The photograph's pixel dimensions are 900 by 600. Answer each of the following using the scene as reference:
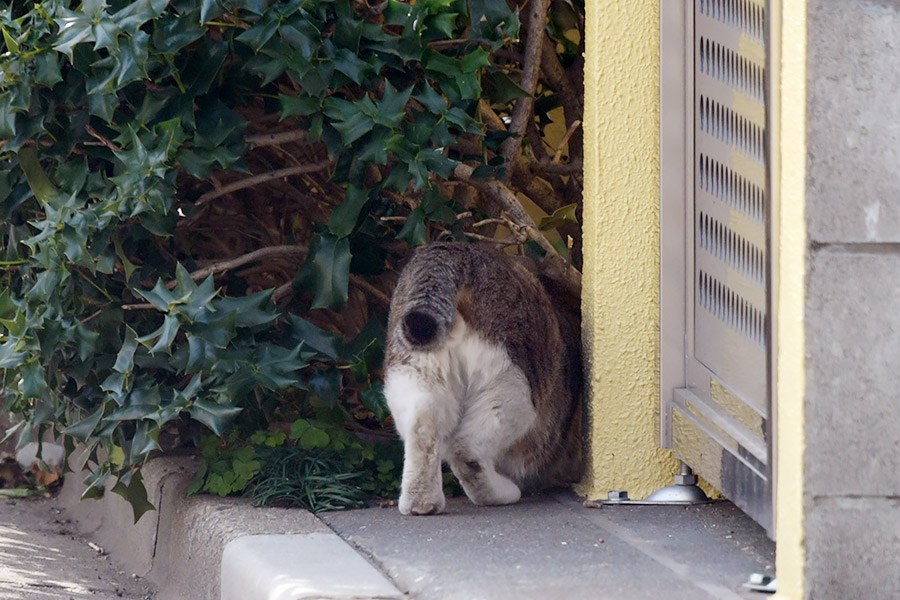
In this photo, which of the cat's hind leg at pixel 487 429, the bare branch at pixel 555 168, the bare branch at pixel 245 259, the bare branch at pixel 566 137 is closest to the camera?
the cat's hind leg at pixel 487 429

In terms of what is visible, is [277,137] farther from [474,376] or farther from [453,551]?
[453,551]

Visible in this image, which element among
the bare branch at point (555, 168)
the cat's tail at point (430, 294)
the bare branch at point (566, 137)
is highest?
the bare branch at point (566, 137)

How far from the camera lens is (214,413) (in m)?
3.44

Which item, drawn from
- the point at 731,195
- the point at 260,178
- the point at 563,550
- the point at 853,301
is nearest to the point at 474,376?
the point at 563,550

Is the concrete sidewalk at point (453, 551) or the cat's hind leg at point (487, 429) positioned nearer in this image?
the concrete sidewalk at point (453, 551)

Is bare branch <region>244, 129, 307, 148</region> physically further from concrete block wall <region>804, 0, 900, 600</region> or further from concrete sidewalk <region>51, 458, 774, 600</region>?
concrete block wall <region>804, 0, 900, 600</region>

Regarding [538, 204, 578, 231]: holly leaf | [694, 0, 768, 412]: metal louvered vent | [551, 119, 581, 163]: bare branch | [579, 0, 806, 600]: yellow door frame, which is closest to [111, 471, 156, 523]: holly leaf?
[579, 0, 806, 600]: yellow door frame

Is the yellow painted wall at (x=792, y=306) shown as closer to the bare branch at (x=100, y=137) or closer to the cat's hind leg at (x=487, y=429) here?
the cat's hind leg at (x=487, y=429)

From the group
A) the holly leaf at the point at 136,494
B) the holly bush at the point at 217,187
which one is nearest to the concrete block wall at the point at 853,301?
the holly bush at the point at 217,187

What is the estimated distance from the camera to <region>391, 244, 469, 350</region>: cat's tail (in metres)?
3.38

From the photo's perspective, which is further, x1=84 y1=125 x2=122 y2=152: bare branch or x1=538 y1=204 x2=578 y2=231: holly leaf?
x1=538 y1=204 x2=578 y2=231: holly leaf

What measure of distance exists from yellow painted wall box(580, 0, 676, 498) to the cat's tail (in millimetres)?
486

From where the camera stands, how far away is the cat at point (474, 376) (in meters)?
3.47

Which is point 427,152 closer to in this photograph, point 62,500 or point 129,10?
point 129,10
